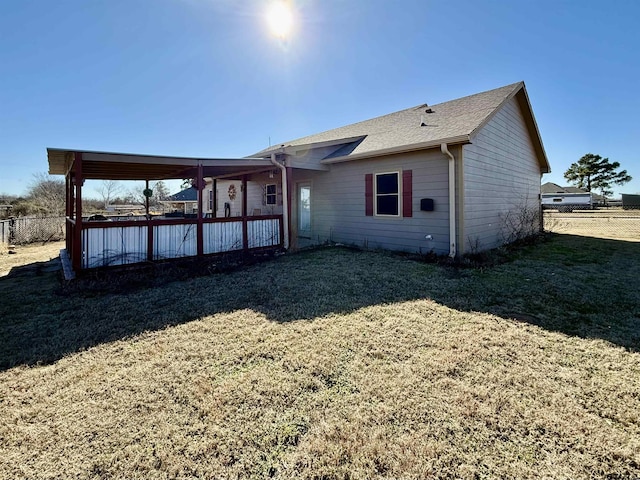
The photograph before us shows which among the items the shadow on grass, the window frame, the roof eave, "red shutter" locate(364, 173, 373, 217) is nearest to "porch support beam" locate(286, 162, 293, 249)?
the roof eave

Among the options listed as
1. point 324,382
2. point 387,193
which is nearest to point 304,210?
point 387,193

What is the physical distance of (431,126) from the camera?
26.8 ft

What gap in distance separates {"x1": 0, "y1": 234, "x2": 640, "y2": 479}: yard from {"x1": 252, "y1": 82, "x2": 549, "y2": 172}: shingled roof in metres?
3.77

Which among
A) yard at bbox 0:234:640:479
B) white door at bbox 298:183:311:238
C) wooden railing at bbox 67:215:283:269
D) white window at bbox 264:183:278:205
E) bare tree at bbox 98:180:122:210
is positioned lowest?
yard at bbox 0:234:640:479

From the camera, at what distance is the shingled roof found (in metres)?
7.13

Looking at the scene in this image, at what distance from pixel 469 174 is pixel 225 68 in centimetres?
860

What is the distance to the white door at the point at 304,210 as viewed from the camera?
10.7 metres

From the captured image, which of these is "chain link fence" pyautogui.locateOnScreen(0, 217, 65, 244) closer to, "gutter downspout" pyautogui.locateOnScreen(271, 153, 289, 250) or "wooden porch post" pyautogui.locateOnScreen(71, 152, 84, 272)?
"wooden porch post" pyautogui.locateOnScreen(71, 152, 84, 272)

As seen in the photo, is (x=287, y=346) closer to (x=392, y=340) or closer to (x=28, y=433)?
(x=392, y=340)

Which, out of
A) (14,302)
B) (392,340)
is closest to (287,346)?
(392,340)

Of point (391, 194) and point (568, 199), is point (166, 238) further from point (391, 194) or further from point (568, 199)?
point (568, 199)

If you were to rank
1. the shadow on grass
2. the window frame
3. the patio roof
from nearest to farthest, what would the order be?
the shadow on grass < the patio roof < the window frame

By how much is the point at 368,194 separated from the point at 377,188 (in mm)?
307

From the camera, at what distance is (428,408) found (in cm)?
229
